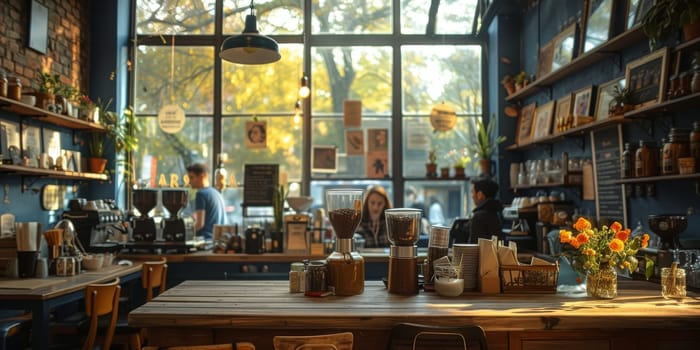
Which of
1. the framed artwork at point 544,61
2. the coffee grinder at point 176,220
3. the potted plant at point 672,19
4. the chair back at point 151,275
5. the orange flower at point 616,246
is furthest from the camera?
the framed artwork at point 544,61

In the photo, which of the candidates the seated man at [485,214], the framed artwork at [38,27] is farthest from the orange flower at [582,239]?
Answer: the framed artwork at [38,27]

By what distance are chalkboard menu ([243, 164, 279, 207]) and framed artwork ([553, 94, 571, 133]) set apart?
3.00m

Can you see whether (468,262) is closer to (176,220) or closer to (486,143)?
(176,220)

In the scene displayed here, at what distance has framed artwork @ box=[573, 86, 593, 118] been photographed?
4855mm

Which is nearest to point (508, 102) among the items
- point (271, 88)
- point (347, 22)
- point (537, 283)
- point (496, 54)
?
point (496, 54)

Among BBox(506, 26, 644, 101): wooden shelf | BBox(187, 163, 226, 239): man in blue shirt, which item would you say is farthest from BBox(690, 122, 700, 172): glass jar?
BBox(187, 163, 226, 239): man in blue shirt

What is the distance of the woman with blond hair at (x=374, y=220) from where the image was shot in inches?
232

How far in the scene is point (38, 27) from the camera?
552 cm

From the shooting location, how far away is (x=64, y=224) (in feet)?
14.6

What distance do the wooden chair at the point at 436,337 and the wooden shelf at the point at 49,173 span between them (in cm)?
A: 365

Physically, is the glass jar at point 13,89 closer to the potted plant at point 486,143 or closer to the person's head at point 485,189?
the person's head at point 485,189

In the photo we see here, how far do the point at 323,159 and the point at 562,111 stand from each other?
290cm

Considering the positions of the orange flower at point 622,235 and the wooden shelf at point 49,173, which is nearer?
the orange flower at point 622,235

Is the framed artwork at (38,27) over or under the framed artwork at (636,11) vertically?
over
